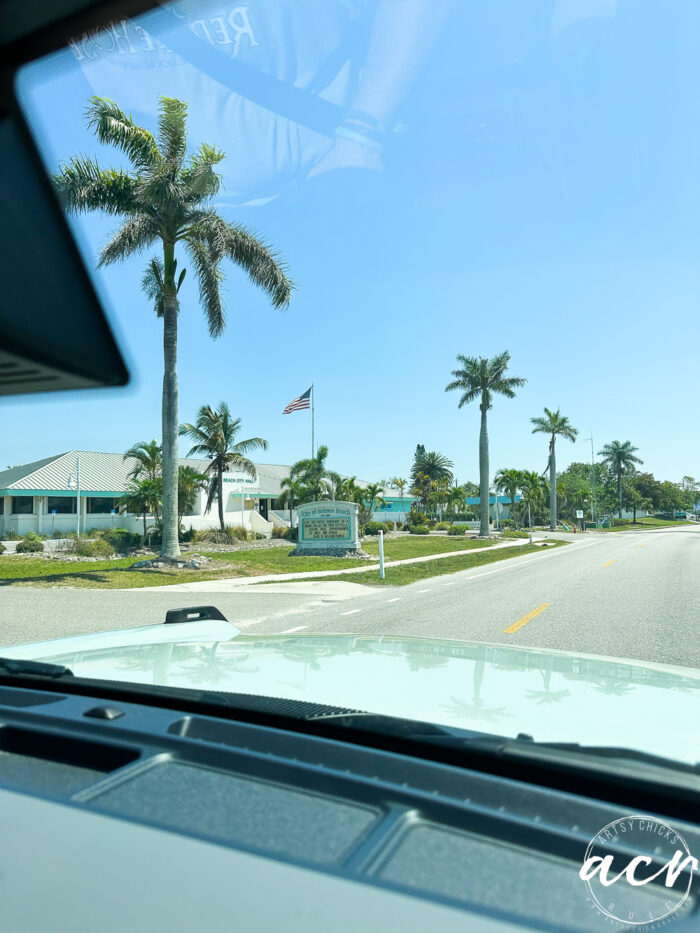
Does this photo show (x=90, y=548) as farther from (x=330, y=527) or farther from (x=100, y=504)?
(x=100, y=504)

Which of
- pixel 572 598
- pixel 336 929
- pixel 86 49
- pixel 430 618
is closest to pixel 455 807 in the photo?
pixel 336 929

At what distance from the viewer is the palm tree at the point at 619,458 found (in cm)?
12206

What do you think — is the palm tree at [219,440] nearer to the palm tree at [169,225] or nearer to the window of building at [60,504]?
the window of building at [60,504]

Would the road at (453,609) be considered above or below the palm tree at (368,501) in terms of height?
below

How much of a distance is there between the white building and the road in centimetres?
2525

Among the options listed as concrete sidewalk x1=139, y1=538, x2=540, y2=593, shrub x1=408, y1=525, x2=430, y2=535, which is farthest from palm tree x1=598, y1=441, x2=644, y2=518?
concrete sidewalk x1=139, y1=538, x2=540, y2=593

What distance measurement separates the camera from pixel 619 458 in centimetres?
12256

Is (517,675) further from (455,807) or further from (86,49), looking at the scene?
(86,49)

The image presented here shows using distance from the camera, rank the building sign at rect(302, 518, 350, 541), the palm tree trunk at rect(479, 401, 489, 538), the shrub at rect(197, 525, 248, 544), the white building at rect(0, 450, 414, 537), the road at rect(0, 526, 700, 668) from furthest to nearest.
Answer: the palm tree trunk at rect(479, 401, 489, 538) < the white building at rect(0, 450, 414, 537) < the shrub at rect(197, 525, 248, 544) < the building sign at rect(302, 518, 350, 541) < the road at rect(0, 526, 700, 668)

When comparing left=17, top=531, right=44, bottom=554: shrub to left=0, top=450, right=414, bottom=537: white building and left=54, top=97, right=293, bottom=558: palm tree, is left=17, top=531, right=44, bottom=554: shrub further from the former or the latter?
left=54, top=97, right=293, bottom=558: palm tree

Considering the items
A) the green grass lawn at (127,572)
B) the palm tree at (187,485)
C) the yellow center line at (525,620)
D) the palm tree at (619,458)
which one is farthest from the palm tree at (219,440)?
the palm tree at (619,458)

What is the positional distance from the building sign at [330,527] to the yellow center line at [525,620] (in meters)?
15.1

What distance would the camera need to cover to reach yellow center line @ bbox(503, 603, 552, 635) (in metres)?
10.0

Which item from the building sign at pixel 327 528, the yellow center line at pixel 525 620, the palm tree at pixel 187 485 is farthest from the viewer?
the palm tree at pixel 187 485
